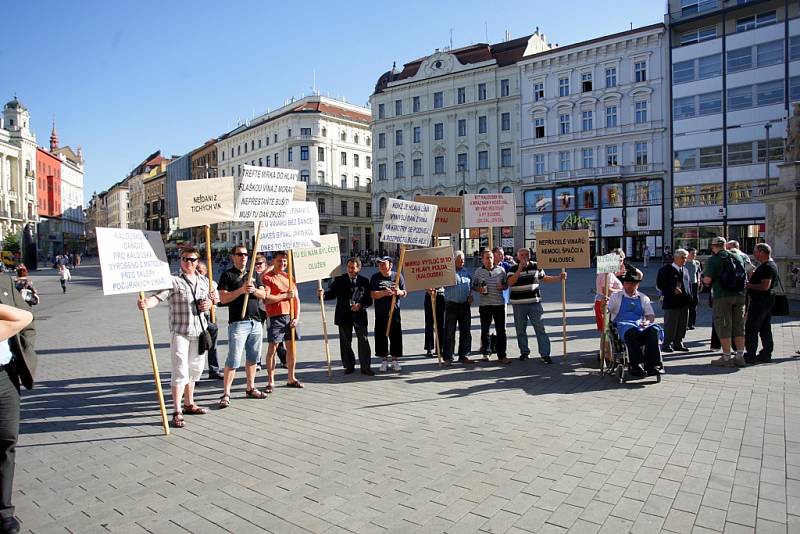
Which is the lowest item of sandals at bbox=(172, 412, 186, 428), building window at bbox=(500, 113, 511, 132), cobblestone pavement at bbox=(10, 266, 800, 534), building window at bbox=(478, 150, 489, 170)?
cobblestone pavement at bbox=(10, 266, 800, 534)

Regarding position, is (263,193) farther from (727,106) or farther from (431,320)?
(727,106)

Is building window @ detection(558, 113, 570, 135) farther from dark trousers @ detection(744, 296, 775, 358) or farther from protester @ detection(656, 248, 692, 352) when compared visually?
dark trousers @ detection(744, 296, 775, 358)

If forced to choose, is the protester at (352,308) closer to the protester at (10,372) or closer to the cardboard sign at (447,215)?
the cardboard sign at (447,215)

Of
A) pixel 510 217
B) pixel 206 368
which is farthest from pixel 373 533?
pixel 510 217

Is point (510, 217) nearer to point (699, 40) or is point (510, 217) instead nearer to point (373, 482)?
point (373, 482)

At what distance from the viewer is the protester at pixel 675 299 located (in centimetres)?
959

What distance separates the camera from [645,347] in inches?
299

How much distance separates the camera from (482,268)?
949cm

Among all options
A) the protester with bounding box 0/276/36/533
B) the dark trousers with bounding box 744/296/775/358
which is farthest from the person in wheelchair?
the protester with bounding box 0/276/36/533

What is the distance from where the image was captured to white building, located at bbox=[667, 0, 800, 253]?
1626 inches

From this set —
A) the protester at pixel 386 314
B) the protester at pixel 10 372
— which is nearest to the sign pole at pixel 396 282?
the protester at pixel 386 314

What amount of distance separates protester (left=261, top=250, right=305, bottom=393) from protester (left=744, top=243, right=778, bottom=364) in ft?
22.9

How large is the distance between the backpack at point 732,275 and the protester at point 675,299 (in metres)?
1.06

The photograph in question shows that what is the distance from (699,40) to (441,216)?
45.7 m
